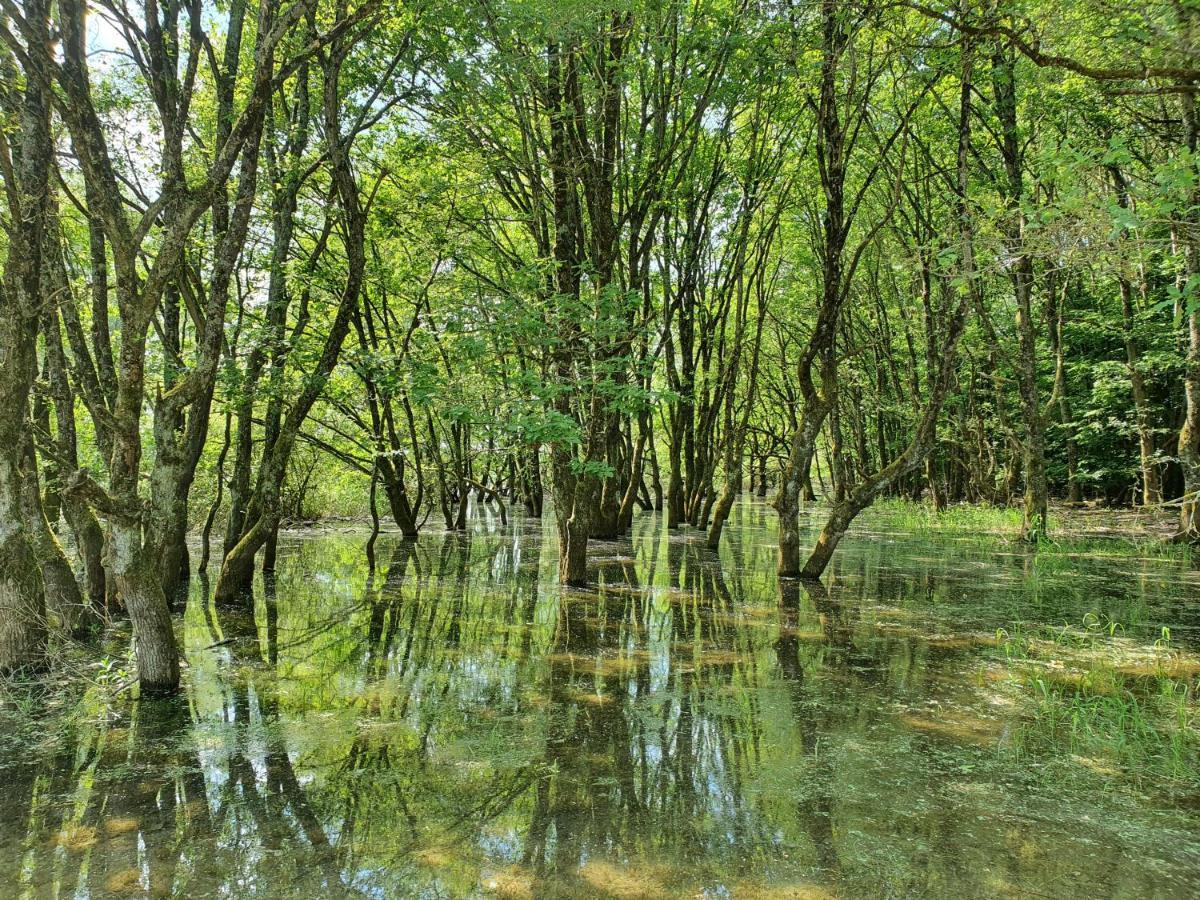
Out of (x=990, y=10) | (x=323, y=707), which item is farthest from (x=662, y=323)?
(x=323, y=707)

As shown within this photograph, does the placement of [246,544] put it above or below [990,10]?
below

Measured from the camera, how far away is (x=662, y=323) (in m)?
18.5

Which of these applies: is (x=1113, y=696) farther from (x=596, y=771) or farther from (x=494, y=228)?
(x=494, y=228)

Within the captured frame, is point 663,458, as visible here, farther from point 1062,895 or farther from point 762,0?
point 1062,895

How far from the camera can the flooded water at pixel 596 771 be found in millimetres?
3424

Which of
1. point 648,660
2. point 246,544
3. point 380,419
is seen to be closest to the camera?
point 648,660

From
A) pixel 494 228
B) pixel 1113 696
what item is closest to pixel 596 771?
pixel 1113 696

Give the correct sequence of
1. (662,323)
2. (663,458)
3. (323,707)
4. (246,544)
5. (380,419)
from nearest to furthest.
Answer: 1. (323,707)
2. (246,544)
3. (380,419)
4. (662,323)
5. (663,458)

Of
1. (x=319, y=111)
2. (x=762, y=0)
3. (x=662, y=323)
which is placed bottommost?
(x=662, y=323)

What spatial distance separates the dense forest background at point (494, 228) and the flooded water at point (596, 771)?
1526 mm

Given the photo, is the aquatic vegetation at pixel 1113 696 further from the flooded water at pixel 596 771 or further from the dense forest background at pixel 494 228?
the dense forest background at pixel 494 228

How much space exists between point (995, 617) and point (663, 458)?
39.0 m

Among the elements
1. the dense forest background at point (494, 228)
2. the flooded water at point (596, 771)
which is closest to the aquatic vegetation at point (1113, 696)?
the flooded water at point (596, 771)

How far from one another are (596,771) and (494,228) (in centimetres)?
1678
